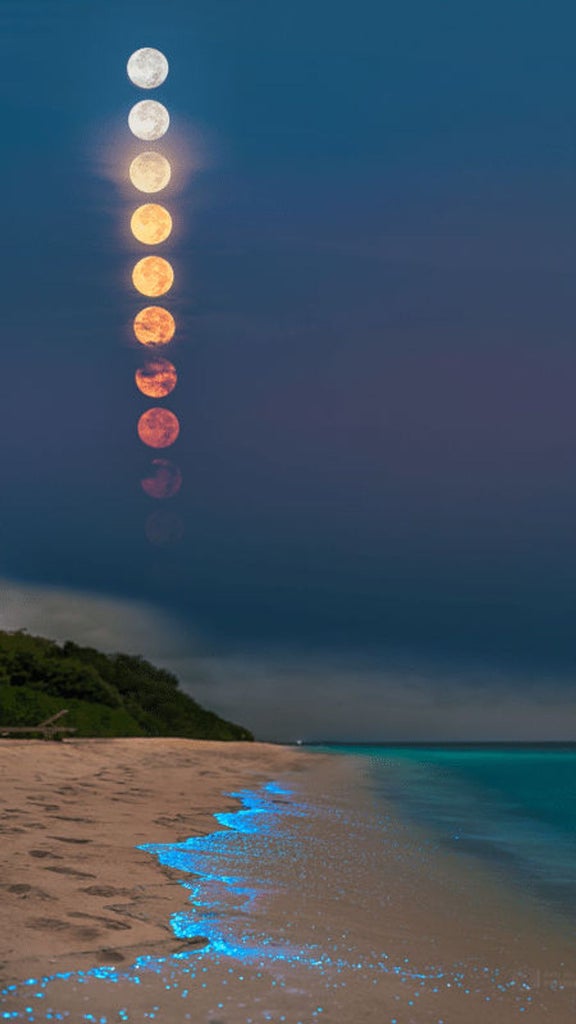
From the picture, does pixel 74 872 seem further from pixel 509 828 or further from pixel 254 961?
pixel 509 828

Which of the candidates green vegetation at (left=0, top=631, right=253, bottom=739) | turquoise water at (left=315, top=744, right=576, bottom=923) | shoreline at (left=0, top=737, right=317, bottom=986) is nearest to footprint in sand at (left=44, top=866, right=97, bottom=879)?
shoreline at (left=0, top=737, right=317, bottom=986)

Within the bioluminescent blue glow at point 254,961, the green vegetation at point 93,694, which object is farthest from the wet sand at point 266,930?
the green vegetation at point 93,694

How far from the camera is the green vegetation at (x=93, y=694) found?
36875mm

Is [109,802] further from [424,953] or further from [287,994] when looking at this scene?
[287,994]

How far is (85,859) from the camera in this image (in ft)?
25.9

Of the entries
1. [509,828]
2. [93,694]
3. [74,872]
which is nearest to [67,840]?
[74,872]

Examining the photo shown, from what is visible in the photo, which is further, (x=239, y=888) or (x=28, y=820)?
(x=28, y=820)

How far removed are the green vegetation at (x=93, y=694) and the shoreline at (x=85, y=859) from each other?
18282mm

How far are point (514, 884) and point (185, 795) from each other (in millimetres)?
7829

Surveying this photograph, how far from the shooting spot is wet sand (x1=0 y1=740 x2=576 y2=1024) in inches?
179

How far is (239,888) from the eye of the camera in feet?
25.7

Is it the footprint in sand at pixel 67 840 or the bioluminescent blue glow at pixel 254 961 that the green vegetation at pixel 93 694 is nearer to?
the footprint in sand at pixel 67 840

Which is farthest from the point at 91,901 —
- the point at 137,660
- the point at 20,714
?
the point at 137,660

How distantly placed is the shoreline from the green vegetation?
1828cm
